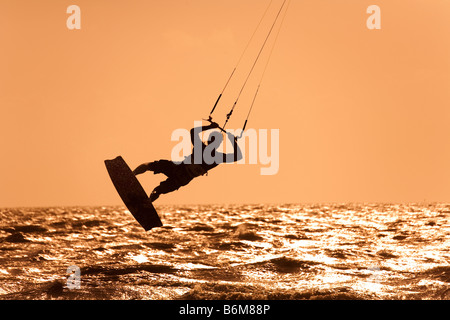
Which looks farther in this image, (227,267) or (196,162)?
(227,267)

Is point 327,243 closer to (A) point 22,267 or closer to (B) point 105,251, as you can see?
(B) point 105,251

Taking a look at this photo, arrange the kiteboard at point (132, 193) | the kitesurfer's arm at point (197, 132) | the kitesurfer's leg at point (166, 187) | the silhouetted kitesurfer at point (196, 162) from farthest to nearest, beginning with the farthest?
the kiteboard at point (132, 193) → the kitesurfer's leg at point (166, 187) → the silhouetted kitesurfer at point (196, 162) → the kitesurfer's arm at point (197, 132)

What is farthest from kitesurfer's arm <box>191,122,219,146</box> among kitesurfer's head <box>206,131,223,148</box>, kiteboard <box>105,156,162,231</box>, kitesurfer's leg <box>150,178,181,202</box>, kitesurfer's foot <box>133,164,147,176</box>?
kiteboard <box>105,156,162,231</box>

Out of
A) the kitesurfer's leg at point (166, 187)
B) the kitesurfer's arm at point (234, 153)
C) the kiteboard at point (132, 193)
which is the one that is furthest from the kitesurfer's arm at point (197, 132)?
the kiteboard at point (132, 193)

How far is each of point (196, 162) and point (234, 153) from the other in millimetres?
914

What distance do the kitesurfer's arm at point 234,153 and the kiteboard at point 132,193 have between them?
88.6 inches

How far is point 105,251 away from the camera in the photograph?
29141 mm

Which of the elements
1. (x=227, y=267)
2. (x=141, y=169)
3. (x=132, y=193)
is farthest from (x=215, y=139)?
(x=227, y=267)

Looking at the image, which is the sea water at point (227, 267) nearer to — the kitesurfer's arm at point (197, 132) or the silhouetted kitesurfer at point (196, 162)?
the silhouetted kitesurfer at point (196, 162)

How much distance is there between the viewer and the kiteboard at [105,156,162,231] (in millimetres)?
14820

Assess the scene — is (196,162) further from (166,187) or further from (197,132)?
(166,187)

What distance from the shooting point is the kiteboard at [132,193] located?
14.8 m

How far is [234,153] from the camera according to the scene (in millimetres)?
14211

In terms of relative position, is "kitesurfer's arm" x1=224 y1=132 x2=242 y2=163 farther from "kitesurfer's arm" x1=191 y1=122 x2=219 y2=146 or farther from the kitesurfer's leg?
the kitesurfer's leg
